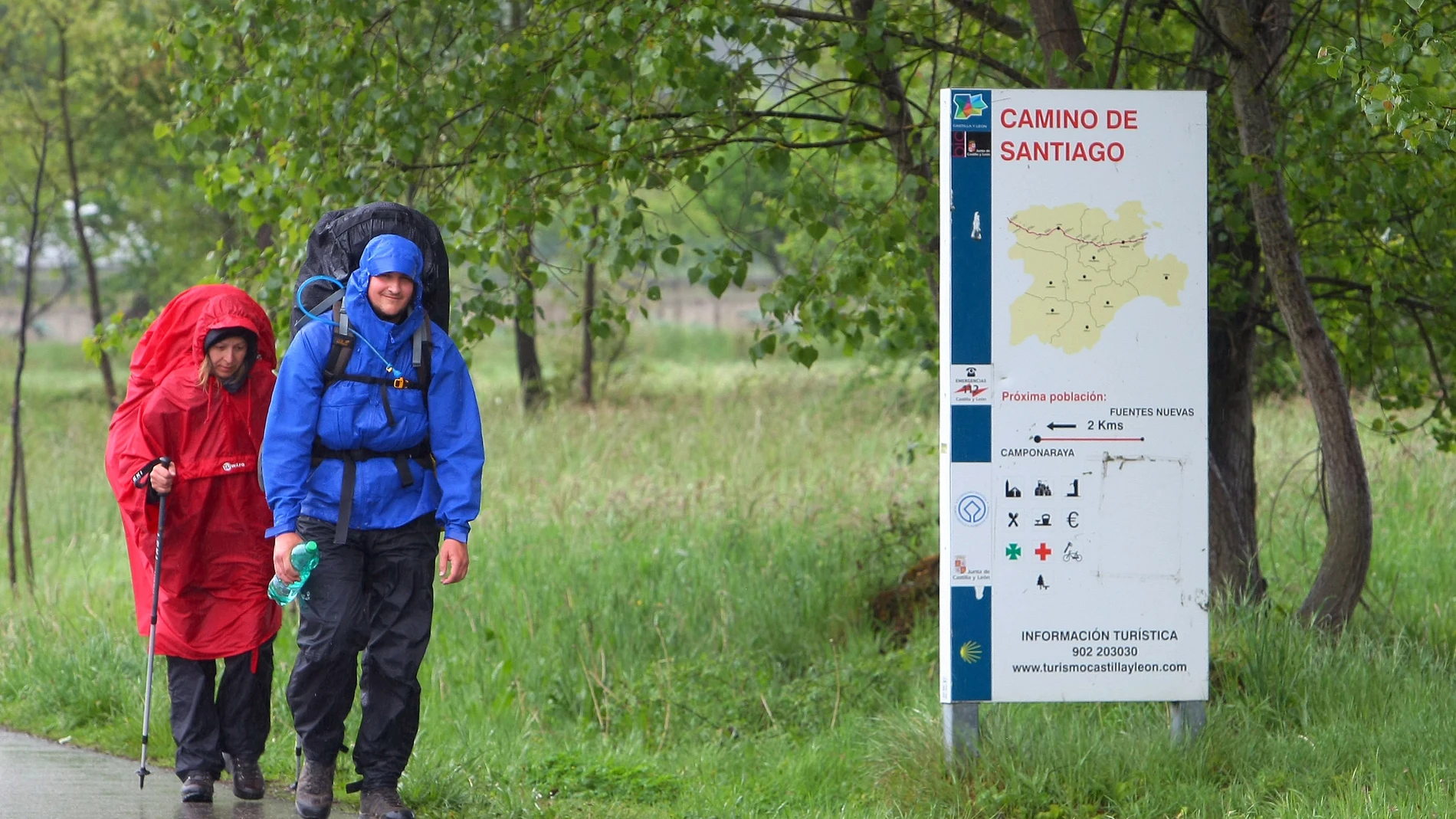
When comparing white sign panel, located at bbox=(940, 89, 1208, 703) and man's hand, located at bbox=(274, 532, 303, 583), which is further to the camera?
white sign panel, located at bbox=(940, 89, 1208, 703)

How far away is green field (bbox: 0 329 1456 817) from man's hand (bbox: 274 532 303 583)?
1.07 m

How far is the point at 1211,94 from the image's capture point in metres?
A: 6.85

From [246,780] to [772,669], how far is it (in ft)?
9.84

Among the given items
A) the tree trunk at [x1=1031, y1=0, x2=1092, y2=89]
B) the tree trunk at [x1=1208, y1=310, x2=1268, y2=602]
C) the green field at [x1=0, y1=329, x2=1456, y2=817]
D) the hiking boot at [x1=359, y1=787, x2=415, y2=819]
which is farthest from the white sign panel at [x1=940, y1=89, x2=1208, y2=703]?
the tree trunk at [x1=1208, y1=310, x2=1268, y2=602]

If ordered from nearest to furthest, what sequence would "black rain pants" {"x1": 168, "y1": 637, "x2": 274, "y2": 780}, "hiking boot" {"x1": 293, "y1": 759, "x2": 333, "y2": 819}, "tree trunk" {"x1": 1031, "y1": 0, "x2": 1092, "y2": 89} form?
"hiking boot" {"x1": 293, "y1": 759, "x2": 333, "y2": 819} → "black rain pants" {"x1": 168, "y1": 637, "x2": 274, "y2": 780} → "tree trunk" {"x1": 1031, "y1": 0, "x2": 1092, "y2": 89}

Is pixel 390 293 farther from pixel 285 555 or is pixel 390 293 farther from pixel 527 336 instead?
pixel 527 336

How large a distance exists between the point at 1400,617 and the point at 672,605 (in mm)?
3639

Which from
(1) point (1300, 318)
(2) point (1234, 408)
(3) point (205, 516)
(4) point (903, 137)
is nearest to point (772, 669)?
(2) point (1234, 408)

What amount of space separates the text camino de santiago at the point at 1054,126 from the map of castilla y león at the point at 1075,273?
0.57ft

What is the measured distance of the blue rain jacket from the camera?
4438 millimetres

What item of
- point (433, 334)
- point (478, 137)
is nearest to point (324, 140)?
point (478, 137)

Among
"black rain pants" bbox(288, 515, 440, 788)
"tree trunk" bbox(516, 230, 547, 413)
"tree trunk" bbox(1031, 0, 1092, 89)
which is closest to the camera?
"black rain pants" bbox(288, 515, 440, 788)

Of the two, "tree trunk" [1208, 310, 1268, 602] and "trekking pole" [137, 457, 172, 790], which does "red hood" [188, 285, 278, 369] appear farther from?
"tree trunk" [1208, 310, 1268, 602]

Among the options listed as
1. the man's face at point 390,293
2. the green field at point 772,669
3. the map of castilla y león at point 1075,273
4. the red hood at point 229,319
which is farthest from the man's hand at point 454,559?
the map of castilla y león at point 1075,273
